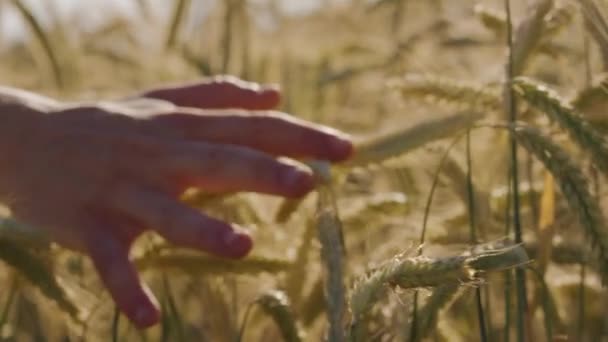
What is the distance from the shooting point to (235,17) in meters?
2.04

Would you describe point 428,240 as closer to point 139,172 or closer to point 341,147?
point 341,147

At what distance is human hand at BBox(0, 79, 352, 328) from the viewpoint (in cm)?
122

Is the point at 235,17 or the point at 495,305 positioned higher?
the point at 235,17

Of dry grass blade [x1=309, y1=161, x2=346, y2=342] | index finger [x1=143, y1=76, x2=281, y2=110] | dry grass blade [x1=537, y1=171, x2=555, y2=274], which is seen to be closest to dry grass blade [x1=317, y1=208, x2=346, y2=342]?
A: dry grass blade [x1=309, y1=161, x2=346, y2=342]

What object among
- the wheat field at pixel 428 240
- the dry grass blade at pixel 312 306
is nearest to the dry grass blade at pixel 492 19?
the wheat field at pixel 428 240

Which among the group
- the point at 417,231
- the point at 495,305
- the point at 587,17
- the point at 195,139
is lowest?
the point at 495,305

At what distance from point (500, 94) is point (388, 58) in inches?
41.2

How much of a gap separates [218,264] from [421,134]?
25 cm

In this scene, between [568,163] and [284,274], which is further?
[284,274]

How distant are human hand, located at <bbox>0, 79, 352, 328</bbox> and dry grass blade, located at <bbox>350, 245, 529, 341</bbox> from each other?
35cm

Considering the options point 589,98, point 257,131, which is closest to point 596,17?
point 589,98

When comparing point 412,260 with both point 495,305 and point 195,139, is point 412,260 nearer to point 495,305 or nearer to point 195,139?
point 195,139

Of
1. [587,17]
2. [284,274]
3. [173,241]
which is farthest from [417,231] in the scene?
[587,17]

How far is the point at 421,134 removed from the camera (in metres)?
1.21
